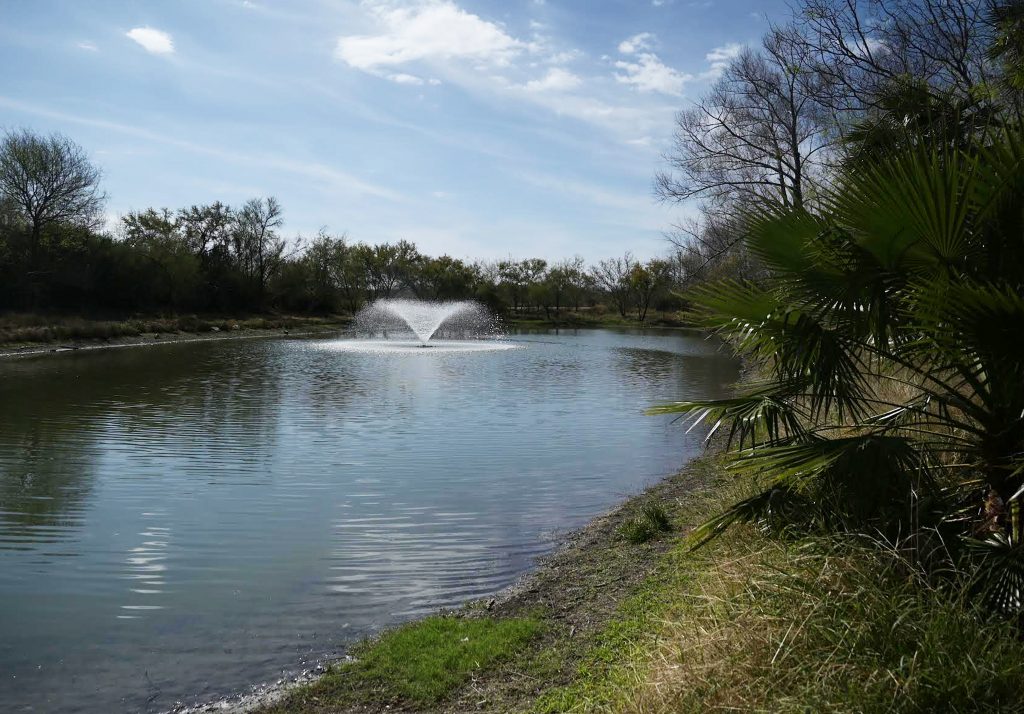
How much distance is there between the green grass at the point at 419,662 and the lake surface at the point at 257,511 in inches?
19.3

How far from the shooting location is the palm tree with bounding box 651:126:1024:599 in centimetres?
423

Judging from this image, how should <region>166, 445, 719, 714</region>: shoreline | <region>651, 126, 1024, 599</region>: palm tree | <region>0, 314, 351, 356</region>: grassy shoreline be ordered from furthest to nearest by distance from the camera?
1. <region>0, 314, 351, 356</region>: grassy shoreline
2. <region>166, 445, 719, 714</region>: shoreline
3. <region>651, 126, 1024, 599</region>: palm tree

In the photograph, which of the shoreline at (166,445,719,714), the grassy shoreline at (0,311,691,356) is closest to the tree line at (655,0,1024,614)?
the shoreline at (166,445,719,714)

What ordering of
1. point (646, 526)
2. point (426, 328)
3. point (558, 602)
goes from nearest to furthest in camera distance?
point (558, 602) → point (646, 526) → point (426, 328)

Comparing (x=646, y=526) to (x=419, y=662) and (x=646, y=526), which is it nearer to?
(x=646, y=526)

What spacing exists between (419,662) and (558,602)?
4.83ft

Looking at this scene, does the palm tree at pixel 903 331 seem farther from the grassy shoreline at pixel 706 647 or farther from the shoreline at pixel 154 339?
the shoreline at pixel 154 339

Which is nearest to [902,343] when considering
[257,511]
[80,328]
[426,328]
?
[257,511]

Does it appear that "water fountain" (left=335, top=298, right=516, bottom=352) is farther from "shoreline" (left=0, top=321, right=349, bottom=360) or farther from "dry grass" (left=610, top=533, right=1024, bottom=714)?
"dry grass" (left=610, top=533, right=1024, bottom=714)

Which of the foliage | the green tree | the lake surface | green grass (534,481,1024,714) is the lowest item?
the lake surface

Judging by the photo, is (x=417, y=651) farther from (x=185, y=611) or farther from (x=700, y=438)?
(x=700, y=438)

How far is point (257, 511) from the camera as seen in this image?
934 cm

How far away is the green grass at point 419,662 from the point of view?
4.72 metres

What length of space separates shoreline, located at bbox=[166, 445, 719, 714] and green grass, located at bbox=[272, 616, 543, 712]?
0.05 m
